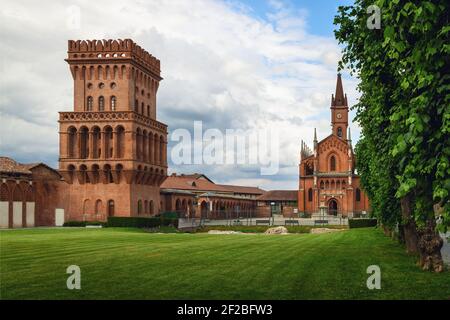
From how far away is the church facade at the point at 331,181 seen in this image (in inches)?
3952

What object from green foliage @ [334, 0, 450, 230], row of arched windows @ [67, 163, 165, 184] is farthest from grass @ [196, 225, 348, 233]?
green foliage @ [334, 0, 450, 230]

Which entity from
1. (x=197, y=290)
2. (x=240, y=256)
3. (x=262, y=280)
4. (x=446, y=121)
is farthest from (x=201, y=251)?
(x=446, y=121)

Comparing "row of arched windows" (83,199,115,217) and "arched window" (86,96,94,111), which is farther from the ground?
"arched window" (86,96,94,111)

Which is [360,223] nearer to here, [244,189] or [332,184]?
[332,184]

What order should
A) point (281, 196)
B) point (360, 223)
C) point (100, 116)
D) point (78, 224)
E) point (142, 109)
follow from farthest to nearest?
point (281, 196) → point (142, 109) → point (100, 116) → point (78, 224) → point (360, 223)

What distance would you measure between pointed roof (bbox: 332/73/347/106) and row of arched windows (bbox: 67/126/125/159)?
198ft

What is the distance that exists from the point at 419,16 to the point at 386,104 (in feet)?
20.0

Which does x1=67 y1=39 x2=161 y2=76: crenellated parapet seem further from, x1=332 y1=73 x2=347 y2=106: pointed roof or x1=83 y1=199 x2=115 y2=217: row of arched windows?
x1=332 y1=73 x2=347 y2=106: pointed roof

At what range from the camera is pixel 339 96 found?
114 m

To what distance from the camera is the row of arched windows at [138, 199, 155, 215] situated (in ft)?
235

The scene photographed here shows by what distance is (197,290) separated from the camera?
1223 centimetres

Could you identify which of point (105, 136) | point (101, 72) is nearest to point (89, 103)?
point (101, 72)

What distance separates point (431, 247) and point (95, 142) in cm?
5879
